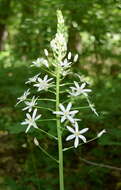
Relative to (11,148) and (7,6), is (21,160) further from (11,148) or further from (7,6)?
(7,6)

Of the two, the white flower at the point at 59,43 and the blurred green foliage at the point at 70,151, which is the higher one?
the white flower at the point at 59,43

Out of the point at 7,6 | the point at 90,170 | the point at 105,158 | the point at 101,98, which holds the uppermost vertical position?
the point at 7,6

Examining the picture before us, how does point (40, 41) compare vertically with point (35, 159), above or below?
above

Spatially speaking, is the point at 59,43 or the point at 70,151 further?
the point at 70,151

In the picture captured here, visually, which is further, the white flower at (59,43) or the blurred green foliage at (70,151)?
the blurred green foliage at (70,151)

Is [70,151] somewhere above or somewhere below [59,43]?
below

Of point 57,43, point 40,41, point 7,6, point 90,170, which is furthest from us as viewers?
point 7,6

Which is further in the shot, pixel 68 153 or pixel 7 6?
pixel 7 6

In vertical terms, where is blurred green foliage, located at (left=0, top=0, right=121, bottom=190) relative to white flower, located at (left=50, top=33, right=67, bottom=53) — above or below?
below

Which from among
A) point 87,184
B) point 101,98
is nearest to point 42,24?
point 101,98

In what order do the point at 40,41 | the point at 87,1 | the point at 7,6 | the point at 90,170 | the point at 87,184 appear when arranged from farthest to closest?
1. the point at 7,6
2. the point at 40,41
3. the point at 87,1
4. the point at 87,184
5. the point at 90,170

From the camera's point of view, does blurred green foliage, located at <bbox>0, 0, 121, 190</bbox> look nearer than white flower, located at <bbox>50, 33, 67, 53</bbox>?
No
